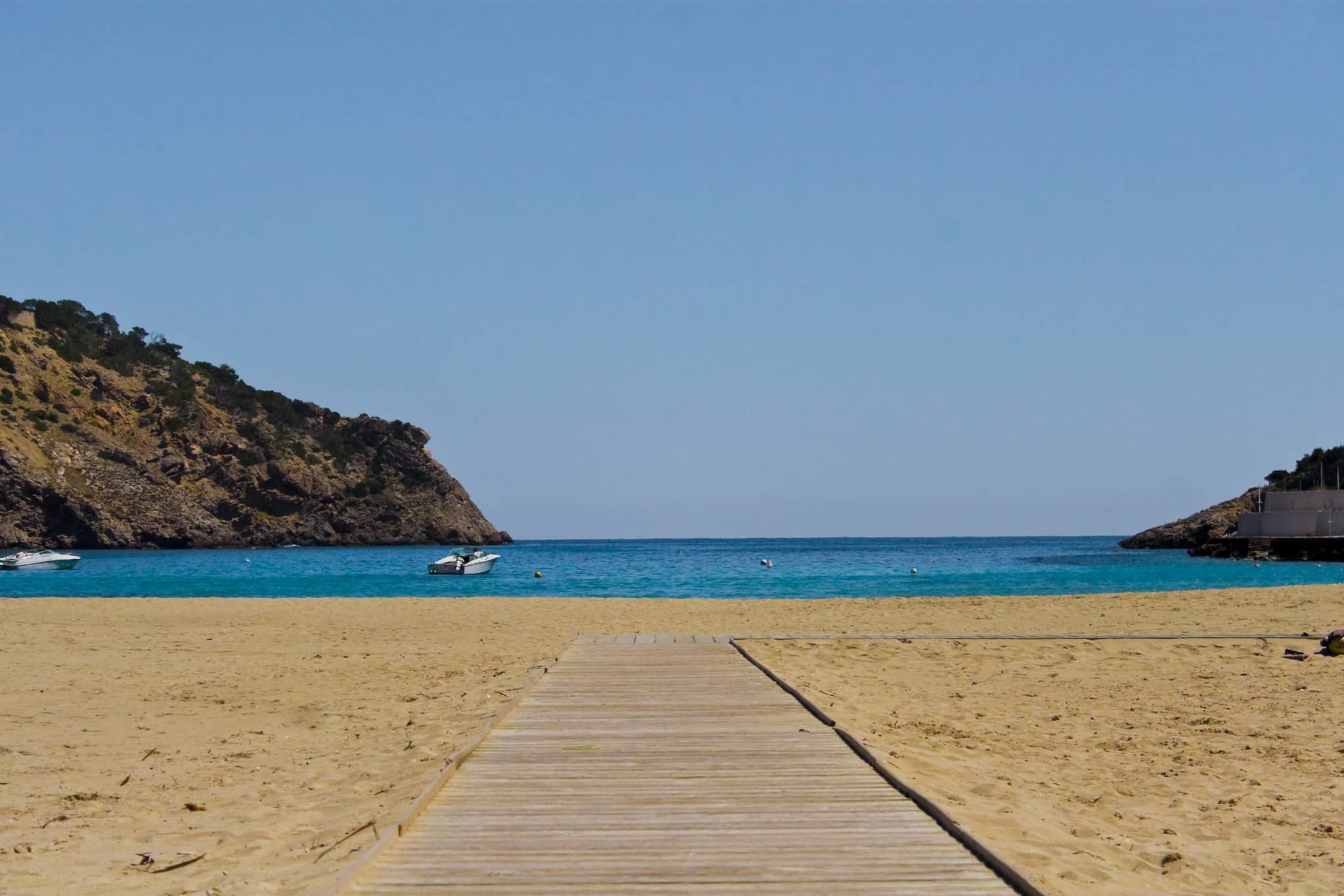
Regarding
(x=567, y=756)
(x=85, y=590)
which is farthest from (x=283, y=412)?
(x=567, y=756)

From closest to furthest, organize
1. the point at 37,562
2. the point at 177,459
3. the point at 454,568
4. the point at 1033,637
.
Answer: the point at 1033,637
the point at 454,568
the point at 37,562
the point at 177,459

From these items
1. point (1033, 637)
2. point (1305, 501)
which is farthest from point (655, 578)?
point (1305, 501)

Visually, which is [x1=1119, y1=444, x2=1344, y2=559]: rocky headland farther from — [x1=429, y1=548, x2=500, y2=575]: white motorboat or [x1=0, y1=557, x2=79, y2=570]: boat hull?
[x1=0, y1=557, x2=79, y2=570]: boat hull

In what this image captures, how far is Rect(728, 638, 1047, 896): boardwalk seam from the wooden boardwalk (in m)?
0.05

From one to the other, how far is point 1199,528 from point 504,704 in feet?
299

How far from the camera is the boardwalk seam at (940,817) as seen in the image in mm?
4727

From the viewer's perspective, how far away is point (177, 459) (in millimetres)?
96375

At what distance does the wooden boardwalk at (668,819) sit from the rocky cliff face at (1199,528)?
77.3 meters

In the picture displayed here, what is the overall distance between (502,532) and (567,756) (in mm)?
137447

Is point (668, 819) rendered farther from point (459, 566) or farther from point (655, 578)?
point (655, 578)

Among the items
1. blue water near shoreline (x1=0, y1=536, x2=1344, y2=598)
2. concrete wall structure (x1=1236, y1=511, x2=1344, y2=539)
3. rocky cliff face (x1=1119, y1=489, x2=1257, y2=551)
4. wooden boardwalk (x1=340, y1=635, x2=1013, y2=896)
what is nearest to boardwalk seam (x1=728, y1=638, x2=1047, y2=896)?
wooden boardwalk (x1=340, y1=635, x2=1013, y2=896)

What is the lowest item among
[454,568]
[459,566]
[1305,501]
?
[454,568]

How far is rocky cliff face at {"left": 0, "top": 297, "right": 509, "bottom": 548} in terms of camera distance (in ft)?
277

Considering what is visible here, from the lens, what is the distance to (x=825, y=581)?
44344mm
